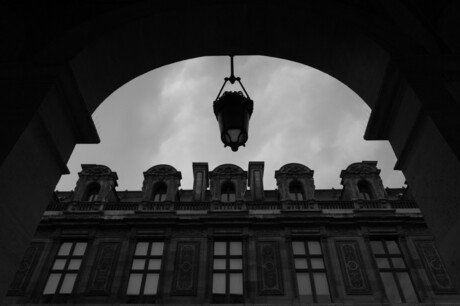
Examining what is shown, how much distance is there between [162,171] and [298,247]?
7.73 metres

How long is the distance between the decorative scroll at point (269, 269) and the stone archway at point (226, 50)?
37.1 feet

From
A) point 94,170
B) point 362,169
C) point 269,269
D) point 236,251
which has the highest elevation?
point 94,170

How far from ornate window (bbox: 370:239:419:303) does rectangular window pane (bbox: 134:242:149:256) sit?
9.28m

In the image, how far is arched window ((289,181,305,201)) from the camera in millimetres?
17312

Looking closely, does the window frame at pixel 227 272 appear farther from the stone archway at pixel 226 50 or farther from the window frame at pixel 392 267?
the stone archway at pixel 226 50

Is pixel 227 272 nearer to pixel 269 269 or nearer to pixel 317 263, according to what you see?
pixel 269 269

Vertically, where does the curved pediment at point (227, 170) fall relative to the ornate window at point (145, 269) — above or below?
above

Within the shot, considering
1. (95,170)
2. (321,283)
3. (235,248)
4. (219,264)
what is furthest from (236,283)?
(95,170)

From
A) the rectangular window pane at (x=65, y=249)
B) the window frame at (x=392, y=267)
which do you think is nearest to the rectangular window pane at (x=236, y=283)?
the window frame at (x=392, y=267)

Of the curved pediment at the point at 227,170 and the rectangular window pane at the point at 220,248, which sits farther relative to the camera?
Result: the curved pediment at the point at 227,170

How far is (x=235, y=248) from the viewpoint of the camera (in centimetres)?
1510

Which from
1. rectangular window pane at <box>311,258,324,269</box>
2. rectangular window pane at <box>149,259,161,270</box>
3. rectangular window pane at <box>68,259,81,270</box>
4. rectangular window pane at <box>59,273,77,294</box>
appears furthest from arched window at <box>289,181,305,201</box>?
rectangular window pane at <box>59,273,77,294</box>

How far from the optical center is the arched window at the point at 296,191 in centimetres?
1731

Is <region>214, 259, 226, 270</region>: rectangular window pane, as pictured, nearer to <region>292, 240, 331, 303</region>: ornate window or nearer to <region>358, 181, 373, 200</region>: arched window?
<region>292, 240, 331, 303</region>: ornate window
